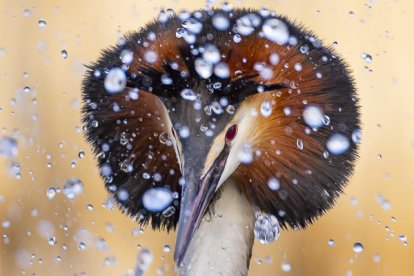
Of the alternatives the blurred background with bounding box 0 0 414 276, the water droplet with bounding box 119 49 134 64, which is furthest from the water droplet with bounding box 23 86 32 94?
the water droplet with bounding box 119 49 134 64

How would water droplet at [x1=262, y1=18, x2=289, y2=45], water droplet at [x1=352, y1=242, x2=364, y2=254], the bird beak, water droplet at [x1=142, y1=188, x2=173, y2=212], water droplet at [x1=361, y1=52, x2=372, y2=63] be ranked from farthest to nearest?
1. water droplet at [x1=352, y1=242, x2=364, y2=254]
2. water droplet at [x1=361, y1=52, x2=372, y2=63]
3. water droplet at [x1=142, y1=188, x2=173, y2=212]
4. water droplet at [x1=262, y1=18, x2=289, y2=45]
5. the bird beak

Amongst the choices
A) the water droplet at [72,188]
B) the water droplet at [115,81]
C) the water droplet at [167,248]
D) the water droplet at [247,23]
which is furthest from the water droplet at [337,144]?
the water droplet at [72,188]

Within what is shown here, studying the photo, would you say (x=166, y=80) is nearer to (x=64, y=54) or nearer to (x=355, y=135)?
(x=355, y=135)

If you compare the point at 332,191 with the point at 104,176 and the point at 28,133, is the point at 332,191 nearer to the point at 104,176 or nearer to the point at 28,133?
the point at 104,176

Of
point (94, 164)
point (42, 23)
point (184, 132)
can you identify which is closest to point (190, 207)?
point (184, 132)

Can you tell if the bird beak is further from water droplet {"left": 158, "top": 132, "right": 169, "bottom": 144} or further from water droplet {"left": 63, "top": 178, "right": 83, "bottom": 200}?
water droplet {"left": 63, "top": 178, "right": 83, "bottom": 200}

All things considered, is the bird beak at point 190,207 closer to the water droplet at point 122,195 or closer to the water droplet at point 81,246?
the water droplet at point 122,195

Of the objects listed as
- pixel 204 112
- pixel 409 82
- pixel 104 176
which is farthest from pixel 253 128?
pixel 409 82
